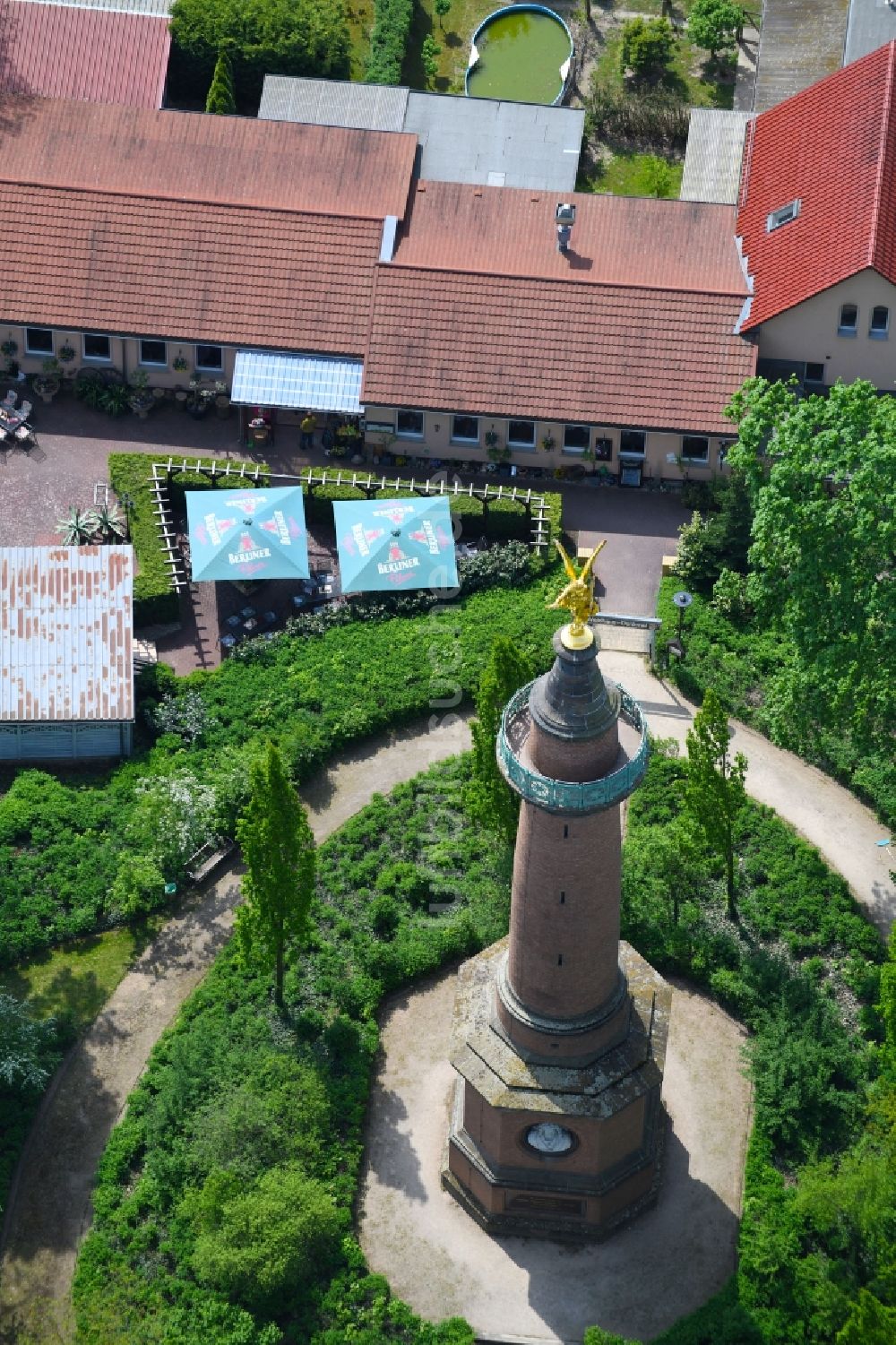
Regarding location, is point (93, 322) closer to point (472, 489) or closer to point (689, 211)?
point (472, 489)

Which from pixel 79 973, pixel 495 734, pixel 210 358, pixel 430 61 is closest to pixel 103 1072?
pixel 79 973

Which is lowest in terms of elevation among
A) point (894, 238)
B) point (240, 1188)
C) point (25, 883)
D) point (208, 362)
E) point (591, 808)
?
point (240, 1188)

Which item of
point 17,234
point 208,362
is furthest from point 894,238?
point 17,234

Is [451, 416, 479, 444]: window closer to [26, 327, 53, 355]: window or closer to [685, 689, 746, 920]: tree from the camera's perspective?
[26, 327, 53, 355]: window

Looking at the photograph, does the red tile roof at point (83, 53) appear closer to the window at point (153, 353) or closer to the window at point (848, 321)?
the window at point (153, 353)

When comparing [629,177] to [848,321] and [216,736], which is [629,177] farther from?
[216,736]

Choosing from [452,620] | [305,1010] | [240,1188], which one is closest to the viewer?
[240,1188]
